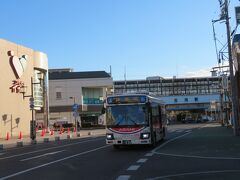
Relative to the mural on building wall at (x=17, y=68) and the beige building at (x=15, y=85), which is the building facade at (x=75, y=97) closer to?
the beige building at (x=15, y=85)

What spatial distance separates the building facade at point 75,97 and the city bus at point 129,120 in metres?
72.8

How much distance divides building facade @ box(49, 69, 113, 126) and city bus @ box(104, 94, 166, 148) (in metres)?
72.8

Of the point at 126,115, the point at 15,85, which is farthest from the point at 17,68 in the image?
the point at 126,115

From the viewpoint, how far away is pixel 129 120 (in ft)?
76.4

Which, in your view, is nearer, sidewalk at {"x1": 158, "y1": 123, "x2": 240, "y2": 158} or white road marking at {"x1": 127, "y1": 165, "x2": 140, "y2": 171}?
white road marking at {"x1": 127, "y1": 165, "x2": 140, "y2": 171}

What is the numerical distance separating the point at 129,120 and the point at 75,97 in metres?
74.3

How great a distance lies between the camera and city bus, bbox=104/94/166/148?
909 inches

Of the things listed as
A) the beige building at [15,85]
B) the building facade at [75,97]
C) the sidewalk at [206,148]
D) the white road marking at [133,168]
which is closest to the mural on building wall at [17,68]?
the beige building at [15,85]

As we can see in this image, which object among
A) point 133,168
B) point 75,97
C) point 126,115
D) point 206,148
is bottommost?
point 133,168

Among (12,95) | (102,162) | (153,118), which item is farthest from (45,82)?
(102,162)

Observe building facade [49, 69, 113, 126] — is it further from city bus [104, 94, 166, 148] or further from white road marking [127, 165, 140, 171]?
white road marking [127, 165, 140, 171]

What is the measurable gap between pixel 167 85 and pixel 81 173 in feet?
473

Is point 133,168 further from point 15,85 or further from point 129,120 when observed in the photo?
point 15,85

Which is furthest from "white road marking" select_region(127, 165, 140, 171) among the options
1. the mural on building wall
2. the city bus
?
the mural on building wall
